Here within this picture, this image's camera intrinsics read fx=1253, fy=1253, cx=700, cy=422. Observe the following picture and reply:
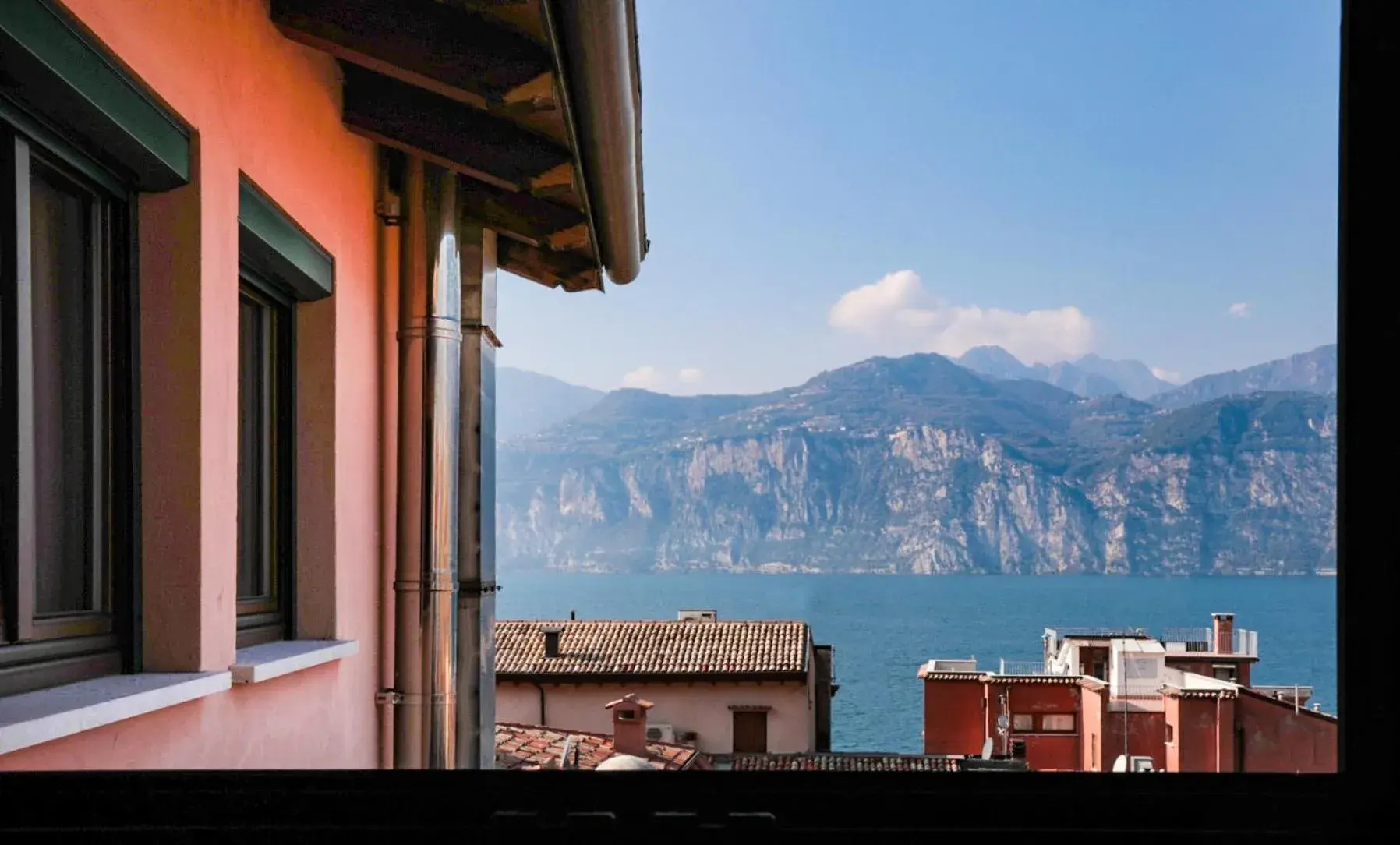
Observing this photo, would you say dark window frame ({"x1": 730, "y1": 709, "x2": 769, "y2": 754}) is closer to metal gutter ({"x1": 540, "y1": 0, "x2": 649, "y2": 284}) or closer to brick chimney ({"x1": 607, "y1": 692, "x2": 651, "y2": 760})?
brick chimney ({"x1": 607, "y1": 692, "x2": 651, "y2": 760})

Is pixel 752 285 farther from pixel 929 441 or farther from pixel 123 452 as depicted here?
pixel 929 441

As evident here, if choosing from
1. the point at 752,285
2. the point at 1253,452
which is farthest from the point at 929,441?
the point at 752,285

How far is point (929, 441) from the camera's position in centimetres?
11744

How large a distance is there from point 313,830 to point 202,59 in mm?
1507

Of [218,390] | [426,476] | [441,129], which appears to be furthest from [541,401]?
[218,390]

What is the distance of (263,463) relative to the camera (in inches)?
105

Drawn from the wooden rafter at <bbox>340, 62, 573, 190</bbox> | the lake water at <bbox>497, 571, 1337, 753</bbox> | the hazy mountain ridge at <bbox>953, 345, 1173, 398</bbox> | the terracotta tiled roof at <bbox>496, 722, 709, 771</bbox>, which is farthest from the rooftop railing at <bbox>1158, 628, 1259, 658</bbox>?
the hazy mountain ridge at <bbox>953, 345, 1173, 398</bbox>

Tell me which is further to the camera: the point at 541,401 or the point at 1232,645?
the point at 541,401

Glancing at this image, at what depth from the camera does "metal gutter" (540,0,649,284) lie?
2072mm

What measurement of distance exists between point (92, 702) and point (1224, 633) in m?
34.2

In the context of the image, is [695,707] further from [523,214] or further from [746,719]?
[523,214]

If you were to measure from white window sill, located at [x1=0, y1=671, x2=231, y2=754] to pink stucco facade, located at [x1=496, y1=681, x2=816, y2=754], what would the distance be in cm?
1794

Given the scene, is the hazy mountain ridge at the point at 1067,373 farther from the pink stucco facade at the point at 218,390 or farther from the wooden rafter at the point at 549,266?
the pink stucco facade at the point at 218,390

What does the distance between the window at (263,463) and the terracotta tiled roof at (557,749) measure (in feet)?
23.3
